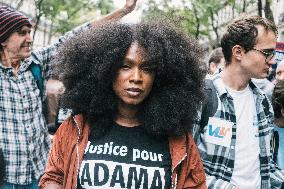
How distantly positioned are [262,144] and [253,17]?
961 millimetres

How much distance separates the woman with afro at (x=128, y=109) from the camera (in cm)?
249

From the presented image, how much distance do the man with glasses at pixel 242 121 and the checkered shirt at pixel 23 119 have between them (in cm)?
114

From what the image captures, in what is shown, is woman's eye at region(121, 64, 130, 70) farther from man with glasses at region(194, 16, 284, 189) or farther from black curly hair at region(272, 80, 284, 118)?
black curly hair at region(272, 80, 284, 118)

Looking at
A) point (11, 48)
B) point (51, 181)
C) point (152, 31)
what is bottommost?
point (51, 181)

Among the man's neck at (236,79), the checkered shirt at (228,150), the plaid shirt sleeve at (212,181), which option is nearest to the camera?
the plaid shirt sleeve at (212,181)

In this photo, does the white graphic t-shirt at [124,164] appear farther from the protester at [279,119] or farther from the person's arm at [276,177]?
the protester at [279,119]

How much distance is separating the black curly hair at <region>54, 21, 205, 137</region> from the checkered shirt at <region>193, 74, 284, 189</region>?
0.40m

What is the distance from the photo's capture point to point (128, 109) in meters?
2.71

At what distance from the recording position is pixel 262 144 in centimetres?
318

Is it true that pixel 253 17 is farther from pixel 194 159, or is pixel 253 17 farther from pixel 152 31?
pixel 194 159

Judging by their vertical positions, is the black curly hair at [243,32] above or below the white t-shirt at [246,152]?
above

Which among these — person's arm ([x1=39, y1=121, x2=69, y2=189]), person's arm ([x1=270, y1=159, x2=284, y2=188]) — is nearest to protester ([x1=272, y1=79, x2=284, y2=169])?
person's arm ([x1=270, y1=159, x2=284, y2=188])

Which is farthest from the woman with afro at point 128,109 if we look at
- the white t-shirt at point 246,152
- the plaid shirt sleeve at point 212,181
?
the white t-shirt at point 246,152

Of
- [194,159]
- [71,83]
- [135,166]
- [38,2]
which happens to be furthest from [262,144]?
[38,2]
